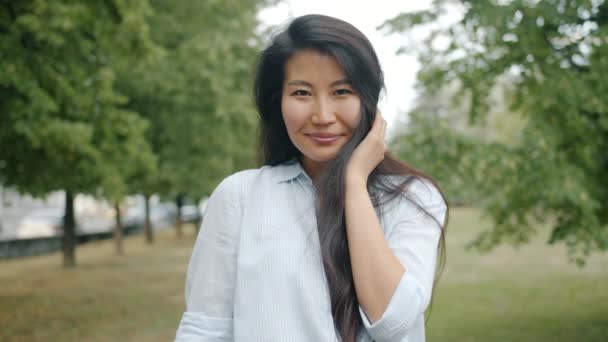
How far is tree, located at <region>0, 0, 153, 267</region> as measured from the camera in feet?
27.4

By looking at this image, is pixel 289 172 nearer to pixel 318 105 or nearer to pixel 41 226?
Result: pixel 318 105

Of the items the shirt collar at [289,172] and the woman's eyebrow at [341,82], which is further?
the shirt collar at [289,172]

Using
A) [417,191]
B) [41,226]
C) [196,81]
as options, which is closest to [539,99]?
[417,191]

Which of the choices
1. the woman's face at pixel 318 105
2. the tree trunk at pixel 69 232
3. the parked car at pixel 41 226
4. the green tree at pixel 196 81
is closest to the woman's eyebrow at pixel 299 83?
the woman's face at pixel 318 105

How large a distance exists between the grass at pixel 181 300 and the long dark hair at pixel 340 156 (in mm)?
7664

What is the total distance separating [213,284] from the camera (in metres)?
1.90

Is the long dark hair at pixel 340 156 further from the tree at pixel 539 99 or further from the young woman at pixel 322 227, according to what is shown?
the tree at pixel 539 99

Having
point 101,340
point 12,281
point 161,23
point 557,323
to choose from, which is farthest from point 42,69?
point 12,281

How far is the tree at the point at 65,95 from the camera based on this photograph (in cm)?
836

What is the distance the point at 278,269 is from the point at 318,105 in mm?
490

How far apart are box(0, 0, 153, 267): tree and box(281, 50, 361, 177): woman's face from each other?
684 cm

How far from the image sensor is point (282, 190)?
2055 mm

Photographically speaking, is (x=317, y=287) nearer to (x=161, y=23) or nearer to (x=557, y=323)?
(x=557, y=323)

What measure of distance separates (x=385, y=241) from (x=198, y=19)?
572 inches
